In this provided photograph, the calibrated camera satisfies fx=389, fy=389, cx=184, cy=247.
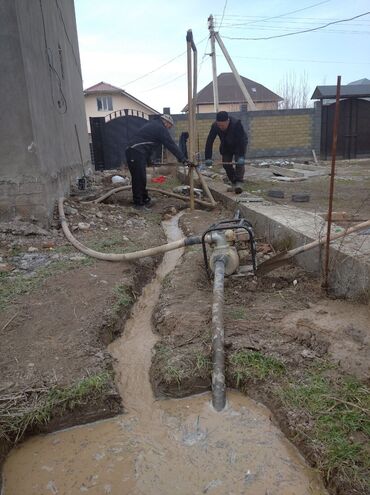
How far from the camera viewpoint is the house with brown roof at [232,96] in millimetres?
38625

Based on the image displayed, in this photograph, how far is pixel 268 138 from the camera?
15.8 meters

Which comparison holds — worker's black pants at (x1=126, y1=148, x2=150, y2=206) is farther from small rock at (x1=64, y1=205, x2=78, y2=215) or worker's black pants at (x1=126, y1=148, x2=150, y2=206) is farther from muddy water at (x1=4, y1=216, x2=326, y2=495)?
→ muddy water at (x1=4, y1=216, x2=326, y2=495)

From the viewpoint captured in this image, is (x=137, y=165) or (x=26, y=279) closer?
(x=26, y=279)

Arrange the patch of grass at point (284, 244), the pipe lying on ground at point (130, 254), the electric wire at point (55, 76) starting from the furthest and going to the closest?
the electric wire at point (55, 76), the patch of grass at point (284, 244), the pipe lying on ground at point (130, 254)

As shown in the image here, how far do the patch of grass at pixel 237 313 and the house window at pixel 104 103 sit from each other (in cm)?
4177

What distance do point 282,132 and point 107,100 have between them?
98.9ft

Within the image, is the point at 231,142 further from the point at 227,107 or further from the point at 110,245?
the point at 227,107

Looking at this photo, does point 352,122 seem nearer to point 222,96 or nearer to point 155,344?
point 155,344

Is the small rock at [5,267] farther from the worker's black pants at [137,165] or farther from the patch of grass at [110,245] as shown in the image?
the worker's black pants at [137,165]

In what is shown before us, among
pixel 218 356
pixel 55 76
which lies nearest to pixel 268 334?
pixel 218 356

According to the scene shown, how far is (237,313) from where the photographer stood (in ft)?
10.4

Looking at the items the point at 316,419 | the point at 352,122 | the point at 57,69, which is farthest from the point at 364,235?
the point at 352,122

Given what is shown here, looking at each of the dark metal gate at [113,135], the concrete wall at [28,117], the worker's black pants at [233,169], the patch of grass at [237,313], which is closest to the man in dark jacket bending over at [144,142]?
the concrete wall at [28,117]

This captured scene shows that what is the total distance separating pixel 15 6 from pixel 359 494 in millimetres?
5866
